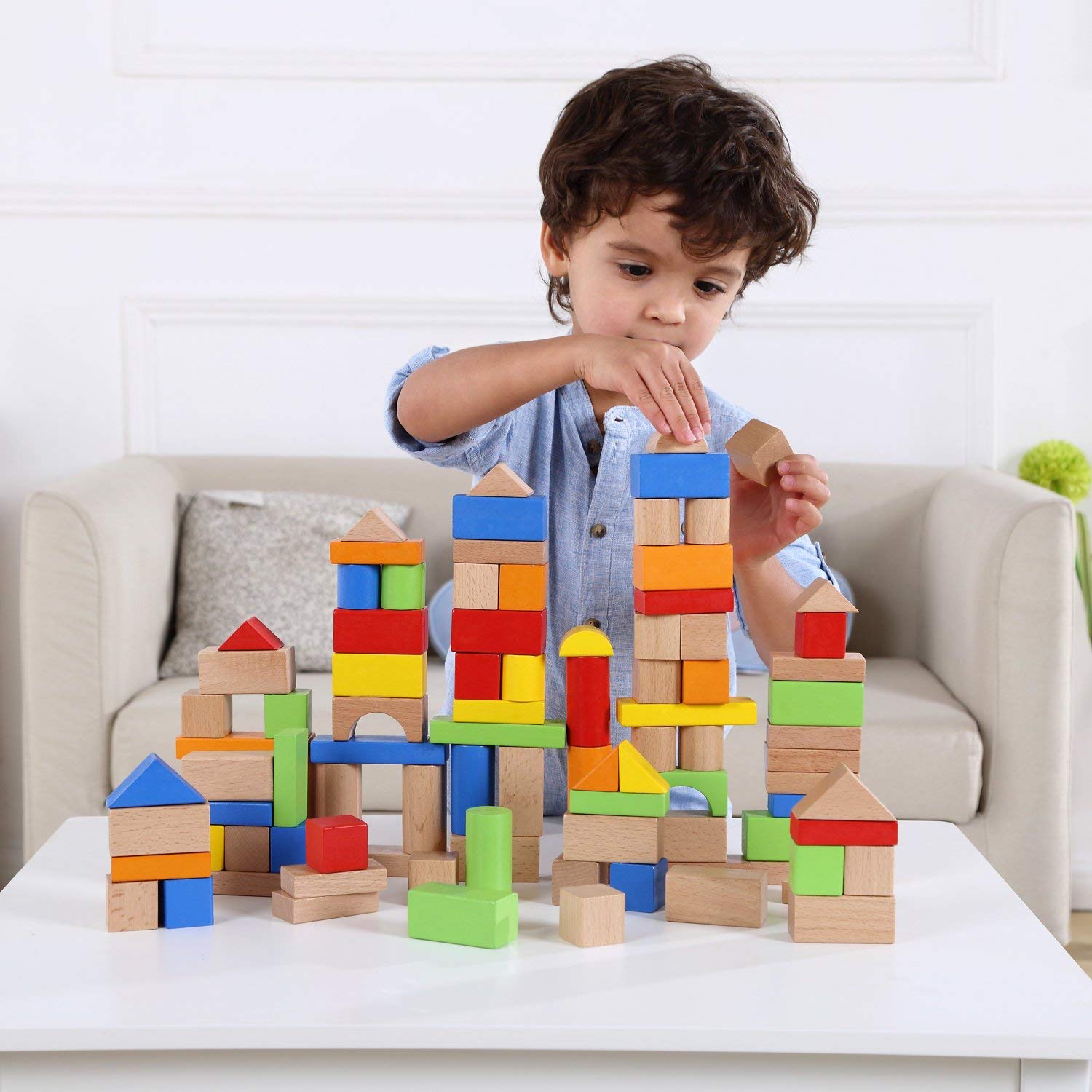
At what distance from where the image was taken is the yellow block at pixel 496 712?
81 cm

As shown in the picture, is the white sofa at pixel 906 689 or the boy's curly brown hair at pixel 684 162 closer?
the boy's curly brown hair at pixel 684 162

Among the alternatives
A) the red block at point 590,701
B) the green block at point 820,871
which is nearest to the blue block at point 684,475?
the red block at point 590,701

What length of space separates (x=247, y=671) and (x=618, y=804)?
249 millimetres

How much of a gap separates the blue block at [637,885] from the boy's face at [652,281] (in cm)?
40

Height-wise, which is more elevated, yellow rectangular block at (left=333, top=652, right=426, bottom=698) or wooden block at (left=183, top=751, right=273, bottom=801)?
yellow rectangular block at (left=333, top=652, right=426, bottom=698)

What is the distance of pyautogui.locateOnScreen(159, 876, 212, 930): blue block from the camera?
0.75 meters

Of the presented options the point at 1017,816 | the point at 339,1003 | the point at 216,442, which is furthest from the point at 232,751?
the point at 216,442

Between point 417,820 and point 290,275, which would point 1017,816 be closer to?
point 417,820

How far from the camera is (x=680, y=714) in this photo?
2.60 feet

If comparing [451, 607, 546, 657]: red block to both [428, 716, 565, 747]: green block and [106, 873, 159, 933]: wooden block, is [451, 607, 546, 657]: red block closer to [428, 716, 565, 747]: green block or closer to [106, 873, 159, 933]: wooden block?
[428, 716, 565, 747]: green block

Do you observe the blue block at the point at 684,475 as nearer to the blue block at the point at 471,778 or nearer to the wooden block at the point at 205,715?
the blue block at the point at 471,778

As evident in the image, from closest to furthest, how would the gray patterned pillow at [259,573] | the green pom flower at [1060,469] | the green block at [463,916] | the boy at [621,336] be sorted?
the green block at [463,916], the boy at [621,336], the gray patterned pillow at [259,573], the green pom flower at [1060,469]

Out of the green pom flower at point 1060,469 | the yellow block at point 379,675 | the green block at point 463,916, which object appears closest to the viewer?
the green block at point 463,916

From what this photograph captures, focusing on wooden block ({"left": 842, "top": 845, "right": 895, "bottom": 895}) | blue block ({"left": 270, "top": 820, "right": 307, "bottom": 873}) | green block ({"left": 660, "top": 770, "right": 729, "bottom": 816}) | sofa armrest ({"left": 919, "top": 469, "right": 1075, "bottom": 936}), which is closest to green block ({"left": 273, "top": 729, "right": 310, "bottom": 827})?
blue block ({"left": 270, "top": 820, "right": 307, "bottom": 873})
